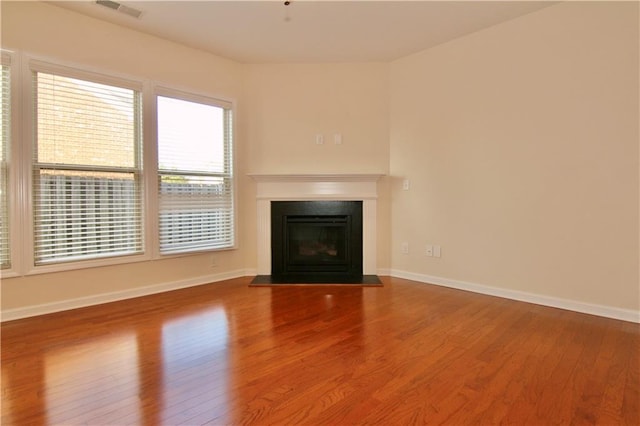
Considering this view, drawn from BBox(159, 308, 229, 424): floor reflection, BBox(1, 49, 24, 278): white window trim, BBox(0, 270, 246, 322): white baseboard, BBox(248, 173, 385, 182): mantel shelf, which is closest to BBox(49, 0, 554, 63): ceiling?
BBox(1, 49, 24, 278): white window trim

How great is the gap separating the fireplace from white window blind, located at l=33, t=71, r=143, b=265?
158cm

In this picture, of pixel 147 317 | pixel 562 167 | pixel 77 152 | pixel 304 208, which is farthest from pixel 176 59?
pixel 562 167

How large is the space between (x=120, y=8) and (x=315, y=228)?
9.82ft

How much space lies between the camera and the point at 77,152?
3.06m

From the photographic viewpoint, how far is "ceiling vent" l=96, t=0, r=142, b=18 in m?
2.89

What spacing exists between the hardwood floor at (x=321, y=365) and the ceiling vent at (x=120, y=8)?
107 inches

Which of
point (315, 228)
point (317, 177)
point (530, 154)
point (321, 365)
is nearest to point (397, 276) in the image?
point (315, 228)

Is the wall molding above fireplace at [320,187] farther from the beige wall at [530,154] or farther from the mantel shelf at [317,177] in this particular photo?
the beige wall at [530,154]

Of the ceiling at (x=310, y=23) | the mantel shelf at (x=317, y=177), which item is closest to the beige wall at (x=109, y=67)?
the ceiling at (x=310, y=23)

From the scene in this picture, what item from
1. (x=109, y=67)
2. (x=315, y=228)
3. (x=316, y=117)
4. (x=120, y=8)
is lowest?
(x=315, y=228)

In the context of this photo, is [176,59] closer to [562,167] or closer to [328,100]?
[328,100]

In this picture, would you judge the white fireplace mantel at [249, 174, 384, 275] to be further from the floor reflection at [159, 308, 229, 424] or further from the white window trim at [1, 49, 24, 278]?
the white window trim at [1, 49, 24, 278]

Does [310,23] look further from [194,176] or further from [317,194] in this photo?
[194,176]

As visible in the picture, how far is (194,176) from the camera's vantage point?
388cm
